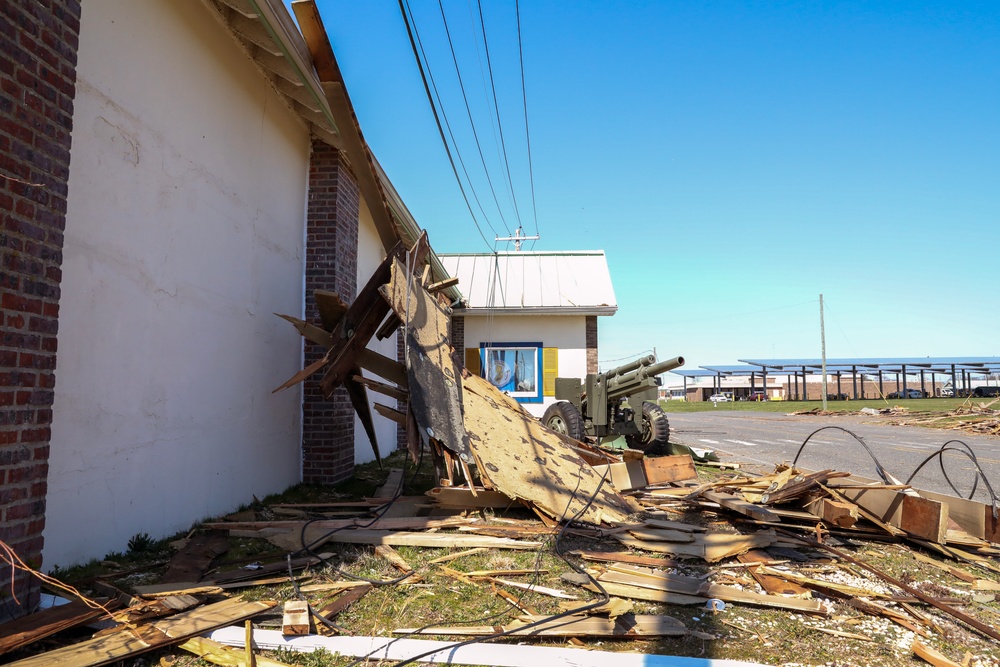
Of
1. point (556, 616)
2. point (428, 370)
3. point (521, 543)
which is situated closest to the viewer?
point (556, 616)

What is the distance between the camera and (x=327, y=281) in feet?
26.0

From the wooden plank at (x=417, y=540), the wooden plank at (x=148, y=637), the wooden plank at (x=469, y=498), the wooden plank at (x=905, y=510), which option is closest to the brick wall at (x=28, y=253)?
the wooden plank at (x=148, y=637)

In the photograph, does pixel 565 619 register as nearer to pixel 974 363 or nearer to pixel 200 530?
pixel 200 530

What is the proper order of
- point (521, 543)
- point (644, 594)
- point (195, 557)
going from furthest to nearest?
1. point (521, 543)
2. point (195, 557)
3. point (644, 594)

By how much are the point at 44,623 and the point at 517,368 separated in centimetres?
1436

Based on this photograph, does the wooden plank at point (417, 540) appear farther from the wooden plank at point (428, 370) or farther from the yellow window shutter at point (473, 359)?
the yellow window shutter at point (473, 359)

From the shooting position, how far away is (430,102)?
19.7ft

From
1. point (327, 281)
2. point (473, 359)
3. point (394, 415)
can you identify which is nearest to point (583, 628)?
point (394, 415)

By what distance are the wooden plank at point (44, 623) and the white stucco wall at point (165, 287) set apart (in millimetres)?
776

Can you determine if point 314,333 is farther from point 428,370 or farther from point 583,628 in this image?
point 583,628

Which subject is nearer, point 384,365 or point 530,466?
point 530,466

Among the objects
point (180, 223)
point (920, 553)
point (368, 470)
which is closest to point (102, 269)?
point (180, 223)

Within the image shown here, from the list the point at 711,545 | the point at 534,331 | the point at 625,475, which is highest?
Answer: the point at 534,331

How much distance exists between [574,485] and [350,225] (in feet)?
16.3
